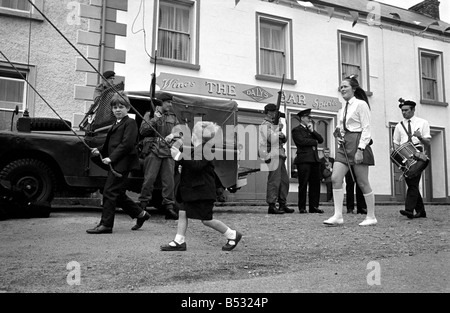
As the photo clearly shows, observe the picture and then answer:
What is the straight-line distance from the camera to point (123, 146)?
5.86 meters

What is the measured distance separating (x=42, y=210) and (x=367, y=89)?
12.5 metres

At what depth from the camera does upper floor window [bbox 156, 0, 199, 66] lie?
44.3ft

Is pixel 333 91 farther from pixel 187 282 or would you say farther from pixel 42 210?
pixel 187 282

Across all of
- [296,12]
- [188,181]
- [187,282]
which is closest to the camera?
[187,282]

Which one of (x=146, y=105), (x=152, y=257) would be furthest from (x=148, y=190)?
(x=152, y=257)

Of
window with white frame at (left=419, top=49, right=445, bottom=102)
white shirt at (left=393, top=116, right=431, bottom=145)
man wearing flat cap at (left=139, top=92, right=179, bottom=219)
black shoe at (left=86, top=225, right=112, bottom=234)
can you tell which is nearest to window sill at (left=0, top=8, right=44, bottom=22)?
man wearing flat cap at (left=139, top=92, right=179, bottom=219)

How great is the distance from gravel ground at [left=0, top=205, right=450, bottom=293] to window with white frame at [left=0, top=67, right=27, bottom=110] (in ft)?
17.6

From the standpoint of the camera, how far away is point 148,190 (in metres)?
7.21

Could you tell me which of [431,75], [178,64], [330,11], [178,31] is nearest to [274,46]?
[330,11]

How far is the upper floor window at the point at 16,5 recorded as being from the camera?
11.4m

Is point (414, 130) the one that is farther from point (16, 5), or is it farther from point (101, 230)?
point (16, 5)

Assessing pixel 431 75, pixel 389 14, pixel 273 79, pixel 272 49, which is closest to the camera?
pixel 273 79

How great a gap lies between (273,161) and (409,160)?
241cm

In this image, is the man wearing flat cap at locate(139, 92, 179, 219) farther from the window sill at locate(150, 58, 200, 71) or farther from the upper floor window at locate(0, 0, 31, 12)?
the upper floor window at locate(0, 0, 31, 12)
